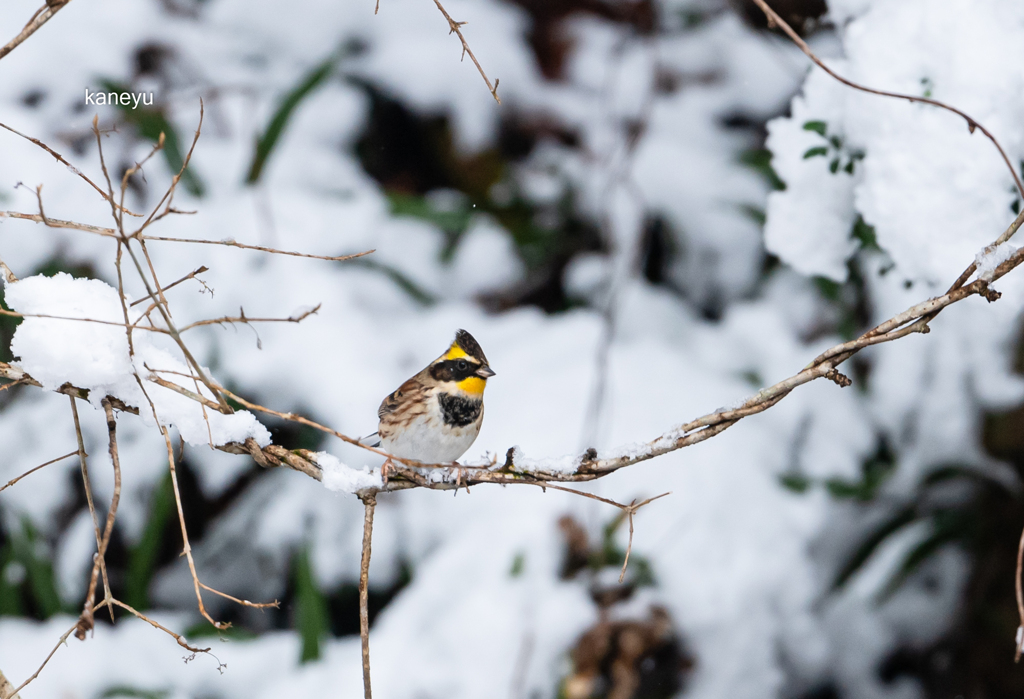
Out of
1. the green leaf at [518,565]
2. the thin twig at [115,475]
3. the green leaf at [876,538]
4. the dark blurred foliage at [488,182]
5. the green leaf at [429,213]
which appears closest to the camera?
the thin twig at [115,475]

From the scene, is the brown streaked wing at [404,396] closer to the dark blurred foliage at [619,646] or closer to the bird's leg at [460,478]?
the bird's leg at [460,478]

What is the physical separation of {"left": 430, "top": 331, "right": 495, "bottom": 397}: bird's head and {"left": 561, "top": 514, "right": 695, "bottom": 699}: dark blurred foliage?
42.6 inches

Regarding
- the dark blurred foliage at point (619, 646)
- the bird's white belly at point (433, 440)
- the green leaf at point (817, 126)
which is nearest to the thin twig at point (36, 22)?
the bird's white belly at point (433, 440)

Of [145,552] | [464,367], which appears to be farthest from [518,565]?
[145,552]

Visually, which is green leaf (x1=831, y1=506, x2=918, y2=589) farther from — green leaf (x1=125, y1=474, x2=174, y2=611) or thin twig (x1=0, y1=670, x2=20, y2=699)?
thin twig (x1=0, y1=670, x2=20, y2=699)

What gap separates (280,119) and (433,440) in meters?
2.19

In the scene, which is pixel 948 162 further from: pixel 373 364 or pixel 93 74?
pixel 93 74

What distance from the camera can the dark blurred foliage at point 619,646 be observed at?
2592mm

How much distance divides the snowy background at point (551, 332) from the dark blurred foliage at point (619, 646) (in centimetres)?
2

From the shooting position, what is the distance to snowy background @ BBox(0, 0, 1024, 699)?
207 cm

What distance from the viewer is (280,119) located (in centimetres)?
343

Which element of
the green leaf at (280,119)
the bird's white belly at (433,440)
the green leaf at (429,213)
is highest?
the green leaf at (280,119)

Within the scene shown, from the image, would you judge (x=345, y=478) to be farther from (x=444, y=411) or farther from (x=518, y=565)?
(x=518, y=565)

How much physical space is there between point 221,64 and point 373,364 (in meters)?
1.88
